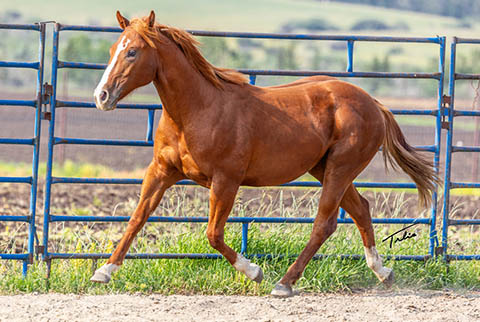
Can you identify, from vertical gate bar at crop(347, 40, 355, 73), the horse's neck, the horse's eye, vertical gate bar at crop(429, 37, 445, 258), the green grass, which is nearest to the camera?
the horse's eye

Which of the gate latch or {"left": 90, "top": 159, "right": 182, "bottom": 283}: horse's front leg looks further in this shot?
the gate latch

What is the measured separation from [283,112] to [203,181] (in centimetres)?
77

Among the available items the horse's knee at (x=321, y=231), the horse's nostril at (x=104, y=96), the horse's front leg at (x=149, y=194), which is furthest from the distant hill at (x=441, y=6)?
the horse's nostril at (x=104, y=96)

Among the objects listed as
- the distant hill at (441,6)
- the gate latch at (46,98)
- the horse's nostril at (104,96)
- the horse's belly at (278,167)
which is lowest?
the horse's belly at (278,167)

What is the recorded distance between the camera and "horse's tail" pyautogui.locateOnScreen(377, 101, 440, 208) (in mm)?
5844

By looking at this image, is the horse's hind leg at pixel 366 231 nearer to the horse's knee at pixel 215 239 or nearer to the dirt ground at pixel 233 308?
the dirt ground at pixel 233 308

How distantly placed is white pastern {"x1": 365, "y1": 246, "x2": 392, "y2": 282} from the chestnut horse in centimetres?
45

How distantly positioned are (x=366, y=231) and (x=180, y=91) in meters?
1.87

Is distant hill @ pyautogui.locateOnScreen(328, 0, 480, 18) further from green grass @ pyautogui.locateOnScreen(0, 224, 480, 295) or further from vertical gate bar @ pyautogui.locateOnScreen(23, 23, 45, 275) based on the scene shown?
vertical gate bar @ pyautogui.locateOnScreen(23, 23, 45, 275)

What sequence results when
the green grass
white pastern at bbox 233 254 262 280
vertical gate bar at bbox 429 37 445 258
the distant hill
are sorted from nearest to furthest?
white pastern at bbox 233 254 262 280 → the green grass → vertical gate bar at bbox 429 37 445 258 → the distant hill

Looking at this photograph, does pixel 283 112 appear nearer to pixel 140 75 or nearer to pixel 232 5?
pixel 140 75

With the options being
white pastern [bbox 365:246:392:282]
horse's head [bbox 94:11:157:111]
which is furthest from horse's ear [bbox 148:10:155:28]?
white pastern [bbox 365:246:392:282]

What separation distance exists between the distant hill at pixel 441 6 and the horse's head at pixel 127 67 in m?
65.2

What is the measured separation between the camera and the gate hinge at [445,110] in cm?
632
